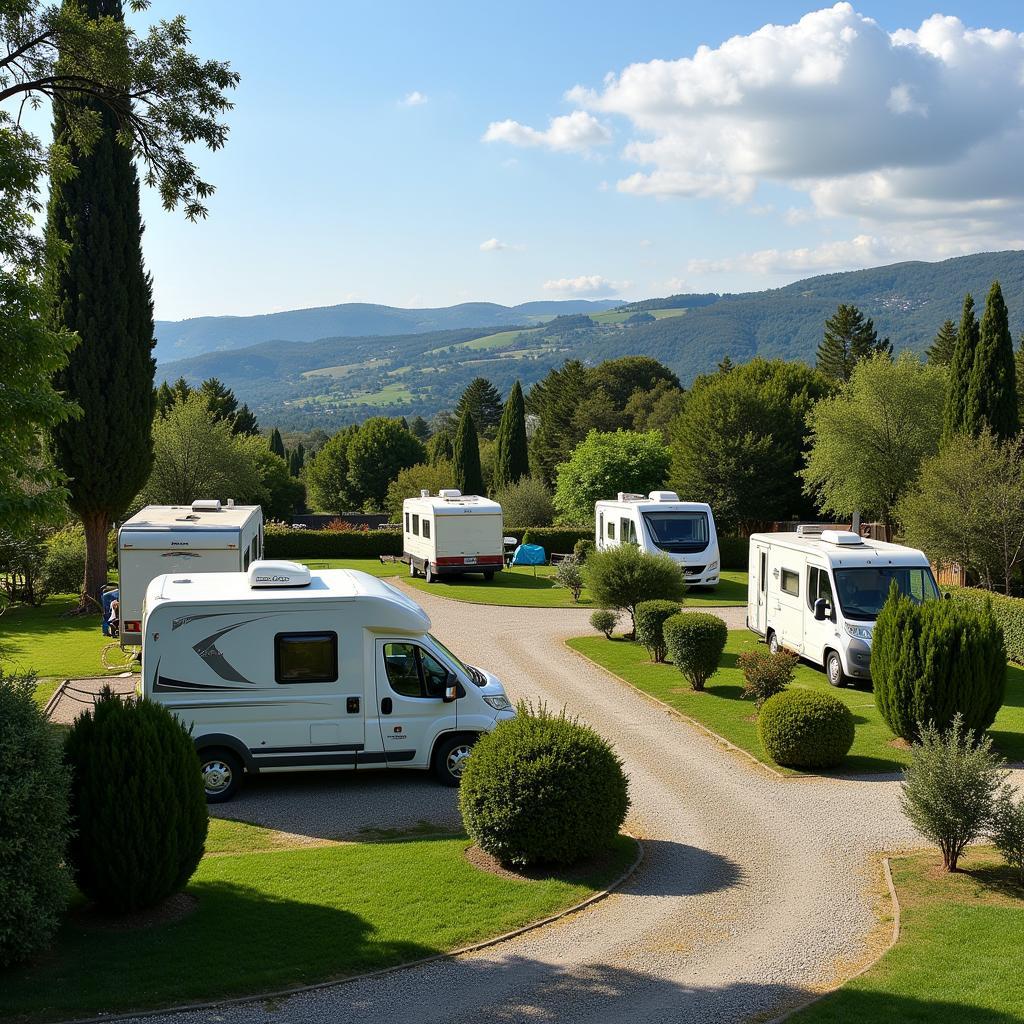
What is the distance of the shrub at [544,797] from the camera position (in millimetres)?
8812

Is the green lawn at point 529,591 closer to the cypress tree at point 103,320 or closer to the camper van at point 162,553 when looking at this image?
the cypress tree at point 103,320

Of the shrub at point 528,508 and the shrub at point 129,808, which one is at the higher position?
the shrub at point 528,508

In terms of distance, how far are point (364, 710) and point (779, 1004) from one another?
6.07 meters

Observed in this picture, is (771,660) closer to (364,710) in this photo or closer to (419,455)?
(364,710)

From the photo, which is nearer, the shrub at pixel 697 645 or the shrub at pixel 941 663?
the shrub at pixel 941 663

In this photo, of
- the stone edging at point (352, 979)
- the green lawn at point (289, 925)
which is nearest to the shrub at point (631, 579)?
the green lawn at point (289, 925)

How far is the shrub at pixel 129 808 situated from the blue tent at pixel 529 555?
29601 mm

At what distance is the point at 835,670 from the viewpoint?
1683 cm

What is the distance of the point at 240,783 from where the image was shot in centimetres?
1162

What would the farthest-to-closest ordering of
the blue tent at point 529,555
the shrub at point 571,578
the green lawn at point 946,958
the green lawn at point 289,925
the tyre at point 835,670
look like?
the blue tent at point 529,555, the shrub at point 571,578, the tyre at point 835,670, the green lawn at point 289,925, the green lawn at point 946,958

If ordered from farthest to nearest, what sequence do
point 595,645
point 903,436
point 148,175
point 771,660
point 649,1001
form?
1. point 903,436
2. point 595,645
3. point 771,660
4. point 148,175
5. point 649,1001

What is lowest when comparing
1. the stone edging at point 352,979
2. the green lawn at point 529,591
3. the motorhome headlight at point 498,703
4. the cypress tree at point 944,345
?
the stone edging at point 352,979

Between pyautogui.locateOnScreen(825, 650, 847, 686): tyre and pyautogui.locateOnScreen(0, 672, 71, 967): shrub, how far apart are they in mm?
12703

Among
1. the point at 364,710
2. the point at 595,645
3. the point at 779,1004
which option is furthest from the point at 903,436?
the point at 779,1004
